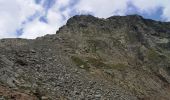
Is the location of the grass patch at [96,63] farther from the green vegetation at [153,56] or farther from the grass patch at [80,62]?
the green vegetation at [153,56]

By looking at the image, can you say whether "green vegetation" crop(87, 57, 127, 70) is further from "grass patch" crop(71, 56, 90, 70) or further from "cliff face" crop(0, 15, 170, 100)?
"grass patch" crop(71, 56, 90, 70)

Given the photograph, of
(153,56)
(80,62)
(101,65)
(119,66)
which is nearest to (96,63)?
(101,65)

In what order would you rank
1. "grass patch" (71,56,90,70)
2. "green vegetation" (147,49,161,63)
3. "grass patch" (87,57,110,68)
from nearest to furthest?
1. "grass patch" (71,56,90,70)
2. "grass patch" (87,57,110,68)
3. "green vegetation" (147,49,161,63)

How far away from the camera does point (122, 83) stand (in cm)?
6381

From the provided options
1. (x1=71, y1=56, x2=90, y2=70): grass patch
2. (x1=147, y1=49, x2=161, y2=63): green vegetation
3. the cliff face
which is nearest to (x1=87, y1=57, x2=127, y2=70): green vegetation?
the cliff face

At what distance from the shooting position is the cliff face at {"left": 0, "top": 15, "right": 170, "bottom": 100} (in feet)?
158

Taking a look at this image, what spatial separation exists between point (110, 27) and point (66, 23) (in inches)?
455

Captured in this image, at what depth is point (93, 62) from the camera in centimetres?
6825

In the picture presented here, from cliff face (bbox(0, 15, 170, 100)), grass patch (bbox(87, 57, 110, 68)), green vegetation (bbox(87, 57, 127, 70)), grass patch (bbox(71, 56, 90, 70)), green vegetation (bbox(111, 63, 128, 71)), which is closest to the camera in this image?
cliff face (bbox(0, 15, 170, 100))

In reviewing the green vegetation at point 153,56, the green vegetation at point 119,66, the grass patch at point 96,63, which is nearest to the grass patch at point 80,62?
the grass patch at point 96,63

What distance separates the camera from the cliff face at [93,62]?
48.3 m

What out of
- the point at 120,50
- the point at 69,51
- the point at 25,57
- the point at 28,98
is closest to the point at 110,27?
the point at 120,50

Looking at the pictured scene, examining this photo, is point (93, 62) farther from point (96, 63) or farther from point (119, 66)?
point (119, 66)

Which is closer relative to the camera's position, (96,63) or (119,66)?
(96,63)
